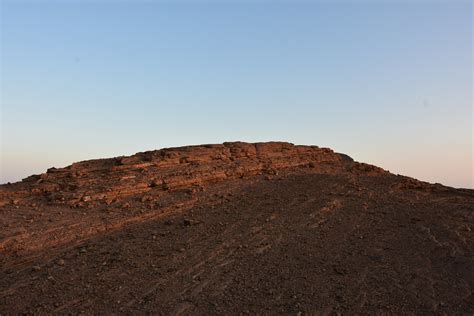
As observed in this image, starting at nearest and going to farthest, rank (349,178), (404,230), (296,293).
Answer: (296,293), (404,230), (349,178)

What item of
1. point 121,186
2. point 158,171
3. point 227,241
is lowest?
point 227,241

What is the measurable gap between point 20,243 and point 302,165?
1028 centimetres

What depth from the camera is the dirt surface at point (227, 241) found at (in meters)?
8.93

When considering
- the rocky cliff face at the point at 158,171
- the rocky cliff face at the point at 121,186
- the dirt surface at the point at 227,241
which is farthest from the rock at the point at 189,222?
the rocky cliff face at the point at 158,171

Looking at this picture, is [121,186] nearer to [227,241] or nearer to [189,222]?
[189,222]

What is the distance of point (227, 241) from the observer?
11211 mm

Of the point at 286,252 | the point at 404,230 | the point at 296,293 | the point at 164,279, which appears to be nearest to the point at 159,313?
the point at 164,279

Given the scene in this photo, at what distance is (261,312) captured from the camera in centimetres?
851

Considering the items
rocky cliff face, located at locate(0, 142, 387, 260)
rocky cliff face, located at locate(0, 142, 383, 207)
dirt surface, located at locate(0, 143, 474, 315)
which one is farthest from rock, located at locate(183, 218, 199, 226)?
rocky cliff face, located at locate(0, 142, 383, 207)

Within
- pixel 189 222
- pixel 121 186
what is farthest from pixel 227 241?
pixel 121 186

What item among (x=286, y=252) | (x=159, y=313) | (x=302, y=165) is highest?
(x=302, y=165)

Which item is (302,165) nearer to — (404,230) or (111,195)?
(404,230)

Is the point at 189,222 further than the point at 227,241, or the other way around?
the point at 189,222

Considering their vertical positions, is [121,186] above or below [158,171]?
below
